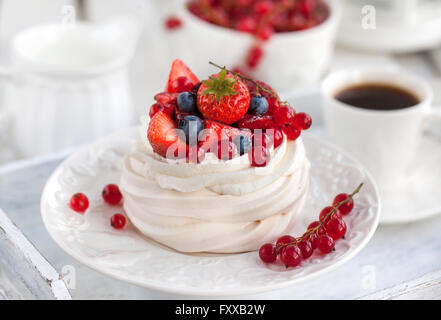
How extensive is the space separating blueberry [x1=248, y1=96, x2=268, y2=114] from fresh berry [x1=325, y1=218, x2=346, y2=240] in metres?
0.23

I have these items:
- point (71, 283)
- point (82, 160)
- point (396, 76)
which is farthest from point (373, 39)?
point (71, 283)

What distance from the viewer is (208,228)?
1.09m

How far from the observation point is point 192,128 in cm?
106

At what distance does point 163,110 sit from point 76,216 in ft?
0.85

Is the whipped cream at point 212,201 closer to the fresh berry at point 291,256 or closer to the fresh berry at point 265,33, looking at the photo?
the fresh berry at point 291,256

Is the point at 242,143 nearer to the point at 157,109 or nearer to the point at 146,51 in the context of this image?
the point at 157,109

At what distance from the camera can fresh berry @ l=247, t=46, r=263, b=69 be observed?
76.5 inches

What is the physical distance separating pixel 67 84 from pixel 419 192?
0.95m

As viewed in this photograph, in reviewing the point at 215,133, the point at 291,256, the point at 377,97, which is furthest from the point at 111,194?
the point at 377,97

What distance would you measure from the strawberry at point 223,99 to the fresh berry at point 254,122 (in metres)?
0.01

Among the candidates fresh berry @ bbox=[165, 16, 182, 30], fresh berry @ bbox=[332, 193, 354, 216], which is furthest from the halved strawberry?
fresh berry @ bbox=[165, 16, 182, 30]

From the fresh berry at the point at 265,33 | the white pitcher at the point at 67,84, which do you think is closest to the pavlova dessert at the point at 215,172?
the white pitcher at the point at 67,84

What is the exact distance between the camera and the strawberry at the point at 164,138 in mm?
1071

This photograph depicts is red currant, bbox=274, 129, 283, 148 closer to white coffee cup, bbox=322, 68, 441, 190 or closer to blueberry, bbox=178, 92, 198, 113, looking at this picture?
blueberry, bbox=178, 92, 198, 113
